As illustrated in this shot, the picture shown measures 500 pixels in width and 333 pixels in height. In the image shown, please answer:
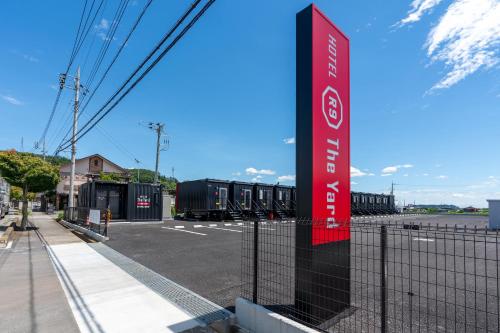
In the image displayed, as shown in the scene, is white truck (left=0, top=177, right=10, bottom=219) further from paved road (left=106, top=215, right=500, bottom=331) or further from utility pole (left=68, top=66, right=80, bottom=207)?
paved road (left=106, top=215, right=500, bottom=331)

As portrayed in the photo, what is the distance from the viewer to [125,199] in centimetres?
1966

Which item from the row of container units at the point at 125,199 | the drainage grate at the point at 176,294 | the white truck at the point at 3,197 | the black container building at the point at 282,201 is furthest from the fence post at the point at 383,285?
the white truck at the point at 3,197

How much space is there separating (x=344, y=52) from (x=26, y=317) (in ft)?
20.5

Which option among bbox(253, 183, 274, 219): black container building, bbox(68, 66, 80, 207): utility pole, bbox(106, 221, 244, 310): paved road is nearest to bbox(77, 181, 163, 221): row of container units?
bbox(68, 66, 80, 207): utility pole

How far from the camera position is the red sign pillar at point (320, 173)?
370cm

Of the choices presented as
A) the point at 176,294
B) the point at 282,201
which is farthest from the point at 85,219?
the point at 282,201

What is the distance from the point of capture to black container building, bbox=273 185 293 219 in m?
26.6

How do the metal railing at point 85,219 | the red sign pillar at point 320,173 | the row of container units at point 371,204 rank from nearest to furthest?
the red sign pillar at point 320,173, the metal railing at point 85,219, the row of container units at point 371,204

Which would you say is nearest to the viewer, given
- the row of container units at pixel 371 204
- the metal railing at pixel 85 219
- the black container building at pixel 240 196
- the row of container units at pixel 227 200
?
the metal railing at pixel 85 219

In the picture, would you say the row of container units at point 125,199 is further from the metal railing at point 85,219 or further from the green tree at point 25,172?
the green tree at point 25,172

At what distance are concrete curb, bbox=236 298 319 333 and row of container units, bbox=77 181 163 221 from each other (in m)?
17.2

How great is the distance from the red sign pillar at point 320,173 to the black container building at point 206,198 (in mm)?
18480

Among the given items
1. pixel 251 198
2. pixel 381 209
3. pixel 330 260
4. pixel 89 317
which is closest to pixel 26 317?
pixel 89 317

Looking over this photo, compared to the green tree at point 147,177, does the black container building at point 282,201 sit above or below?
below
